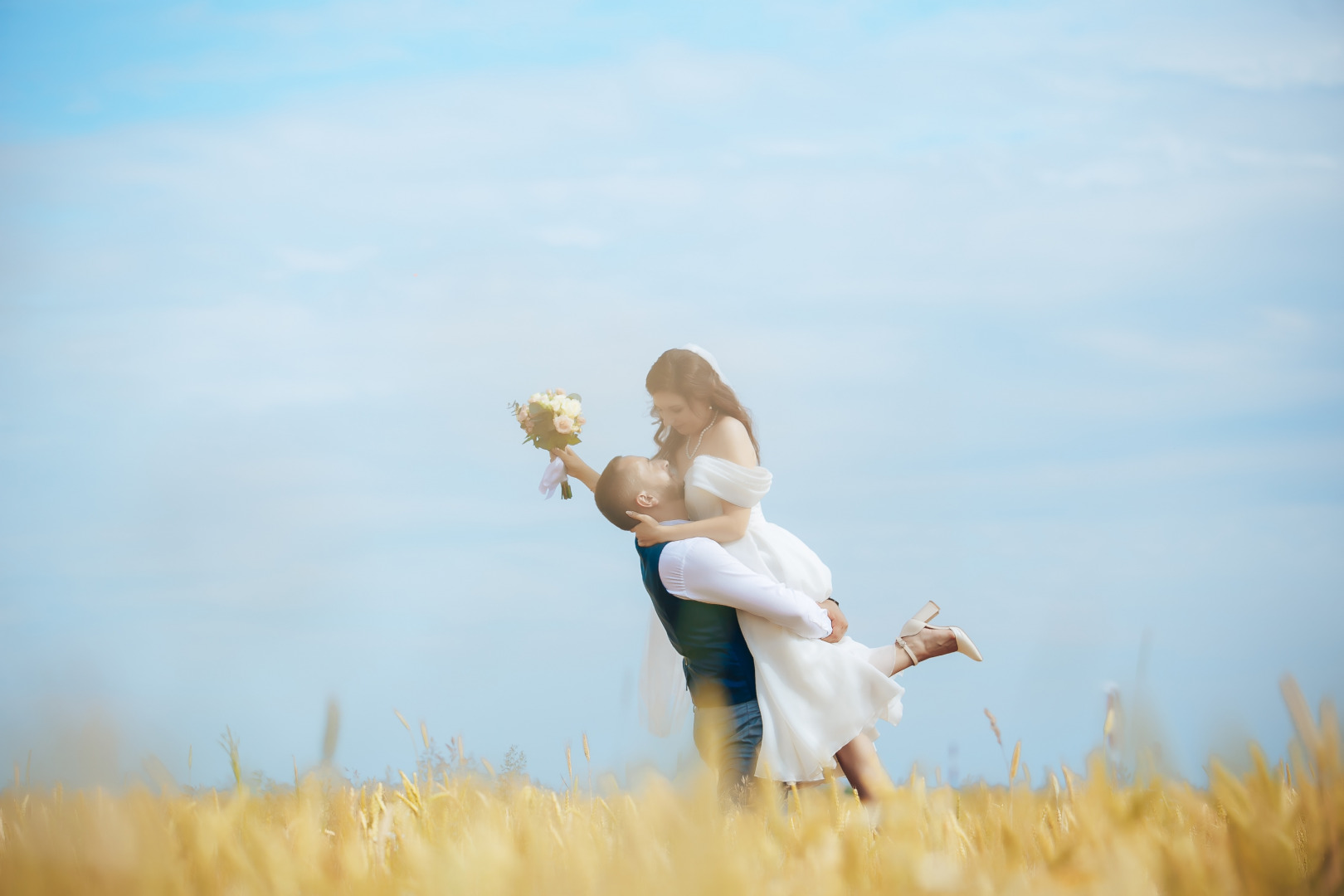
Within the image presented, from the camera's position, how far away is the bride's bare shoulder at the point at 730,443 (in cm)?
499

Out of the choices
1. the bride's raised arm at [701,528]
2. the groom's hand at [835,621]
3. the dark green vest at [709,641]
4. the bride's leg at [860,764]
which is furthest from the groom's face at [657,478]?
the bride's leg at [860,764]

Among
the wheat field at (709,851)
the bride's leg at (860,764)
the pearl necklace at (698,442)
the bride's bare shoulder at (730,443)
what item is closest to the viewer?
the wheat field at (709,851)

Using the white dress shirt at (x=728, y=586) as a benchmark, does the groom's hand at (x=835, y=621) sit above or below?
below

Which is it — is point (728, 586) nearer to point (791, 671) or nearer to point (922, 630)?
point (791, 671)

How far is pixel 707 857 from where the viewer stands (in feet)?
4.99

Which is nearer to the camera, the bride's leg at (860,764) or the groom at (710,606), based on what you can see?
the groom at (710,606)

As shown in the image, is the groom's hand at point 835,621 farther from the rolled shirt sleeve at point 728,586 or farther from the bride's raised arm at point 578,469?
the bride's raised arm at point 578,469

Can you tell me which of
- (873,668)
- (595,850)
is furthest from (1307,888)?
(873,668)

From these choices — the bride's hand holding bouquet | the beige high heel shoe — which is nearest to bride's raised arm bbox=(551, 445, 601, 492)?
the bride's hand holding bouquet

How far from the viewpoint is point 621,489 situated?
15.8ft

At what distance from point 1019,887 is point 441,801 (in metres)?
1.83

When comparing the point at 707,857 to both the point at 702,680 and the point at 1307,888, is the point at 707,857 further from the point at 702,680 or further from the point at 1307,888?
the point at 702,680

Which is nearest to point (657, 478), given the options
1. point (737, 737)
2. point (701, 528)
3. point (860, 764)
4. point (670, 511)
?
point (670, 511)

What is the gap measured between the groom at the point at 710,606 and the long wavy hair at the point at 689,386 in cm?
34
